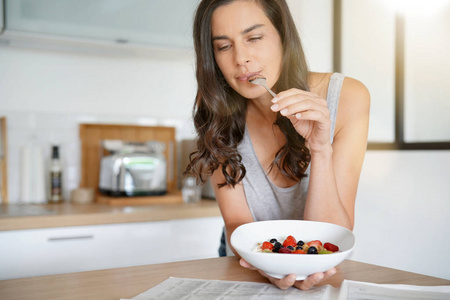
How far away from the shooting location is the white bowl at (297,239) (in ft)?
2.44

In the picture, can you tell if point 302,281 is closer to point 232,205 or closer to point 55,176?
point 232,205

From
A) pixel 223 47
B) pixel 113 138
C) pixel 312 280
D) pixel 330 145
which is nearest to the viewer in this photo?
pixel 312 280

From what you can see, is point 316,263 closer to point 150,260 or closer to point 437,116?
point 150,260

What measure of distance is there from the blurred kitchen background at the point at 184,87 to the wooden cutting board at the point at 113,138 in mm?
40

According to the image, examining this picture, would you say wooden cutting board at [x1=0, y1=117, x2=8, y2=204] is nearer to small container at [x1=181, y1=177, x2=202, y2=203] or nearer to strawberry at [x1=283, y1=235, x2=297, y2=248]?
small container at [x1=181, y1=177, x2=202, y2=203]

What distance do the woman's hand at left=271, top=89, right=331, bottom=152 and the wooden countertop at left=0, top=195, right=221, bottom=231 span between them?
1128 mm

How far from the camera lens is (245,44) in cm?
114

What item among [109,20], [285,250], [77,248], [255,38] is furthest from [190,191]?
[285,250]

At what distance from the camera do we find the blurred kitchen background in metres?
2.02

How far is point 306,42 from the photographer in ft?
9.12

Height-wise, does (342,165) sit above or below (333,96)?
below

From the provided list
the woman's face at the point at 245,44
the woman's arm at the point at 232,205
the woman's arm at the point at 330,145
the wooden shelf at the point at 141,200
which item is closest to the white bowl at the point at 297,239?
the woman's arm at the point at 330,145

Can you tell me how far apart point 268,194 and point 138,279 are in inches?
20.8

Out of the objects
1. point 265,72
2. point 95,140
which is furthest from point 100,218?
point 265,72
